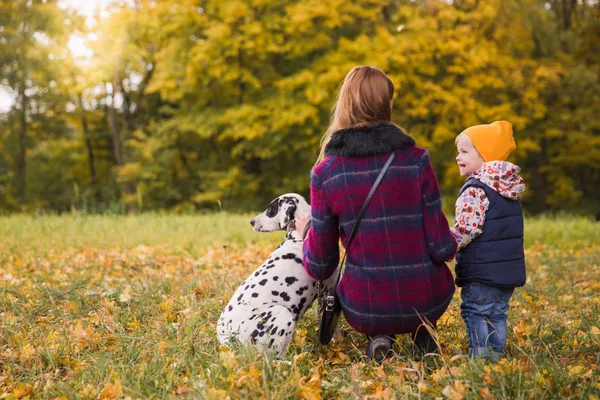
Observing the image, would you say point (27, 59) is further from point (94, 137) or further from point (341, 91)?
point (341, 91)

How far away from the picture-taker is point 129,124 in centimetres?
2652

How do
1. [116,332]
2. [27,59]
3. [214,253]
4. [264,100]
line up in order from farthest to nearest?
1. [27,59]
2. [264,100]
3. [214,253]
4. [116,332]

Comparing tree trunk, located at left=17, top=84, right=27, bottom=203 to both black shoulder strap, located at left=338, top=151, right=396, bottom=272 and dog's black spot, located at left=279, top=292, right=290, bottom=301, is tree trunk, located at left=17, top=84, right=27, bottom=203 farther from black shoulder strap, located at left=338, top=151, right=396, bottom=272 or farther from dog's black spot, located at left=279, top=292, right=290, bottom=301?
black shoulder strap, located at left=338, top=151, right=396, bottom=272

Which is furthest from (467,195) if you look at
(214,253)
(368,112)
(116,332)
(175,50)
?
(175,50)

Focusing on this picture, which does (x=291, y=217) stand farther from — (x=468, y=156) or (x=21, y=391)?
(x=21, y=391)

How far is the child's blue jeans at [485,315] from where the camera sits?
318 cm

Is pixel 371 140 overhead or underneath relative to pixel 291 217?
overhead

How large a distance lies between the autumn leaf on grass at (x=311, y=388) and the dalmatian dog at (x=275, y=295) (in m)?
0.29

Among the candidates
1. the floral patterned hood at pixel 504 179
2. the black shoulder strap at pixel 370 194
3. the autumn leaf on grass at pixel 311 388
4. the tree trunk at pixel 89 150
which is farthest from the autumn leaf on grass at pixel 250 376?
the tree trunk at pixel 89 150

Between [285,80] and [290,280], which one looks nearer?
[290,280]

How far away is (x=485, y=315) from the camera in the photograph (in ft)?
10.6

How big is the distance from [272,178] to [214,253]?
45.0 feet

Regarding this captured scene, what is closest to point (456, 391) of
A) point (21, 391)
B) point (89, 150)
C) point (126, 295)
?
point (21, 391)

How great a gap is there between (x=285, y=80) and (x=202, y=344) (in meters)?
14.5
